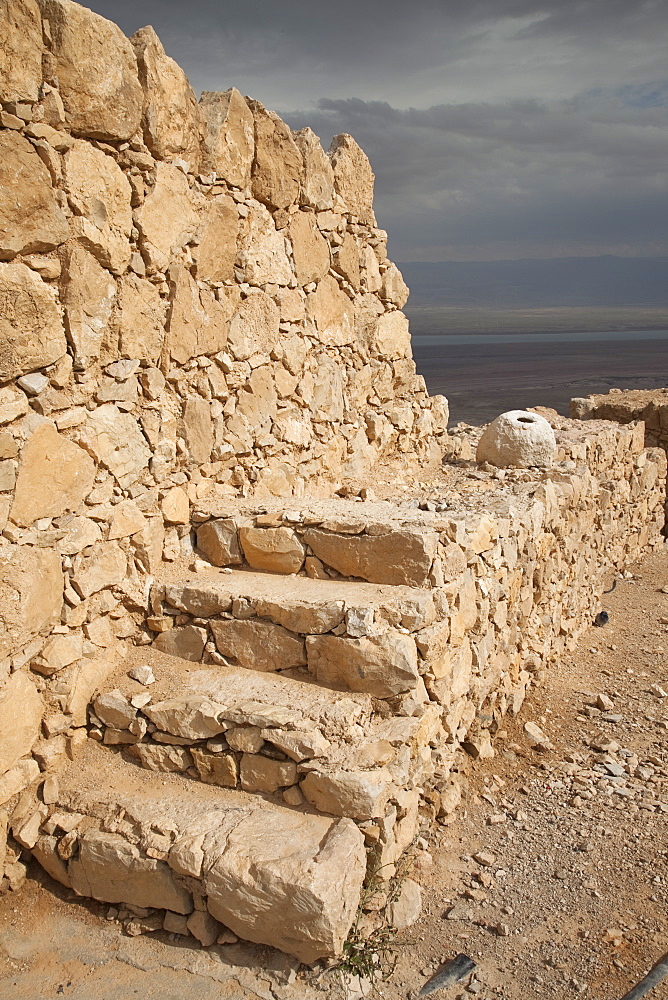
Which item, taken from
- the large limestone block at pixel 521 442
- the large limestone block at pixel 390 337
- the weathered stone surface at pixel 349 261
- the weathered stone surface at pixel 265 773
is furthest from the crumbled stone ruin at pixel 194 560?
the large limestone block at pixel 521 442

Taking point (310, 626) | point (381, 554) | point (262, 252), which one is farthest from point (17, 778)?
point (262, 252)

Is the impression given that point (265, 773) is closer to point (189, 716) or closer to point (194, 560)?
point (189, 716)

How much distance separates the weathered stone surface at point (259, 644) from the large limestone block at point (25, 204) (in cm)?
227

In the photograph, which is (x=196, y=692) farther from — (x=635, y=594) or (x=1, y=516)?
(x=635, y=594)

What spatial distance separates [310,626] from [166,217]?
2.62 metres

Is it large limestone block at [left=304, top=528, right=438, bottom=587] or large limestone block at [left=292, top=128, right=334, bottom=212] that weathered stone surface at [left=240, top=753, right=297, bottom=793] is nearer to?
large limestone block at [left=304, top=528, right=438, bottom=587]

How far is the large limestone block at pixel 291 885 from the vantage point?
11.7ft

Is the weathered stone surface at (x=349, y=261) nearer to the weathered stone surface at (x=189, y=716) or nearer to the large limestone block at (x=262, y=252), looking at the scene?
the large limestone block at (x=262, y=252)

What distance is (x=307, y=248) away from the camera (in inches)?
253

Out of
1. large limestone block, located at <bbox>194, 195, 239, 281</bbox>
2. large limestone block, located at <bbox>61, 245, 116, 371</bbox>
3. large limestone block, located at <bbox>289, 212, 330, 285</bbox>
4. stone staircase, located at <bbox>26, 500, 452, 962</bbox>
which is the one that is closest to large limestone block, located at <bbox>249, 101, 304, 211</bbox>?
large limestone block, located at <bbox>289, 212, 330, 285</bbox>

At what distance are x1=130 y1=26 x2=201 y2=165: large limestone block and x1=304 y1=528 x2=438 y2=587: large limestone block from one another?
251cm

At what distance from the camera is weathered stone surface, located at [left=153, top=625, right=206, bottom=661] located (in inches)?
190

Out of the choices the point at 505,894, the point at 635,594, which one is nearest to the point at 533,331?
the point at 635,594

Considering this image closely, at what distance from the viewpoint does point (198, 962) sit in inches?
148
